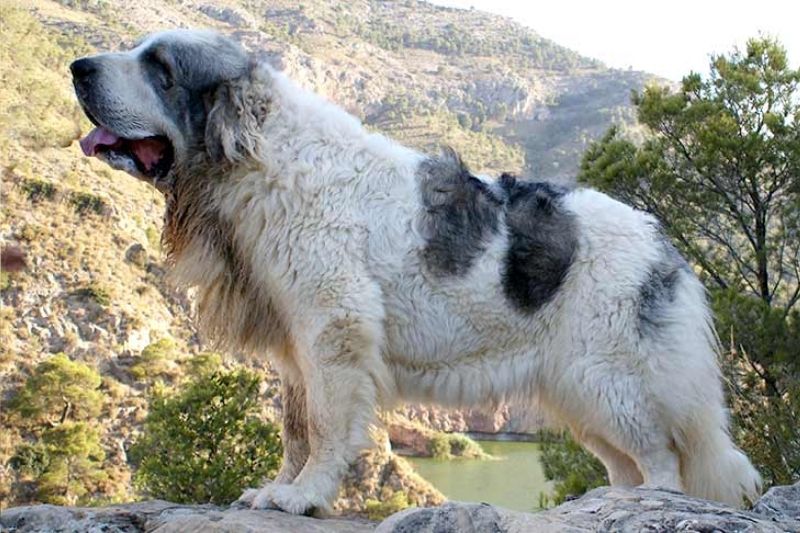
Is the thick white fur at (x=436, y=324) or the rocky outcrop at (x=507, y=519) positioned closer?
the rocky outcrop at (x=507, y=519)

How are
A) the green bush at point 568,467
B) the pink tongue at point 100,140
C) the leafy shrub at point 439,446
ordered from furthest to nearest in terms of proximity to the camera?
A: the leafy shrub at point 439,446
the green bush at point 568,467
the pink tongue at point 100,140

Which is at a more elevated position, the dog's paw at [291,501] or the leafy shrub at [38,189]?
the dog's paw at [291,501]

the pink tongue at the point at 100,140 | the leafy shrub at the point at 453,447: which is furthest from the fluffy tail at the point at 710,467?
the leafy shrub at the point at 453,447

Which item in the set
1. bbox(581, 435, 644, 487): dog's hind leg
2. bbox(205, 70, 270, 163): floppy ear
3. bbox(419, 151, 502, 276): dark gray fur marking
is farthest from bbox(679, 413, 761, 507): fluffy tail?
bbox(205, 70, 270, 163): floppy ear

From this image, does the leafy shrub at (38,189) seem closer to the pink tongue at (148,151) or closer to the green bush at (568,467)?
the green bush at (568,467)

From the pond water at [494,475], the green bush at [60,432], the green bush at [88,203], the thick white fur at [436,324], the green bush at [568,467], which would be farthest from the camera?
the green bush at [88,203]

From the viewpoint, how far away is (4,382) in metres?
37.4

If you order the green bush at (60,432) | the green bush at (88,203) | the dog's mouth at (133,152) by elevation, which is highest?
the dog's mouth at (133,152)

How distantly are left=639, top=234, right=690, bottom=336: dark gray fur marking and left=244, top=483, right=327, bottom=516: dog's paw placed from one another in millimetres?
1870

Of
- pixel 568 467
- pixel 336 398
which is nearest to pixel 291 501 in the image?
pixel 336 398

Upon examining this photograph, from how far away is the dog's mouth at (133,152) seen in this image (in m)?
4.53

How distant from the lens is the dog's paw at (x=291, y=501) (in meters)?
4.14

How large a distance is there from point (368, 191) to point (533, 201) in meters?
0.93

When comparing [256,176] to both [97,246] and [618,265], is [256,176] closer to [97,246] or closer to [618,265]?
[618,265]
